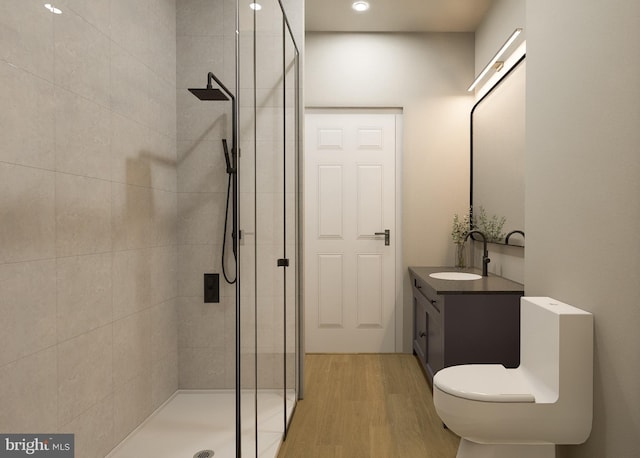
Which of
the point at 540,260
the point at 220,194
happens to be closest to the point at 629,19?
the point at 540,260

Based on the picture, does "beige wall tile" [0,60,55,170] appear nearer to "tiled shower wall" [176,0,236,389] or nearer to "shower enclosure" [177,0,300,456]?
"shower enclosure" [177,0,300,456]

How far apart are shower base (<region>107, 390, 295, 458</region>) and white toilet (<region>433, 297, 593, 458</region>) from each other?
30.0 inches

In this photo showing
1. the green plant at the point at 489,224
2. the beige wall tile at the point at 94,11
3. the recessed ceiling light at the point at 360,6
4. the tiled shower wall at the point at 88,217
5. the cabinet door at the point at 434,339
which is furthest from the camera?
the recessed ceiling light at the point at 360,6

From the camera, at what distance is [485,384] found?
1.56 metres

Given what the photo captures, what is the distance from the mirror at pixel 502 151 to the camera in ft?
8.43

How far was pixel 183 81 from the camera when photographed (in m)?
2.40

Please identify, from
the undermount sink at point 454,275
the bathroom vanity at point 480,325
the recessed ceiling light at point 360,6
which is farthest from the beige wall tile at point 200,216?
the recessed ceiling light at point 360,6

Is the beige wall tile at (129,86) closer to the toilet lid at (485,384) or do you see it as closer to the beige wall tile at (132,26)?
the beige wall tile at (132,26)

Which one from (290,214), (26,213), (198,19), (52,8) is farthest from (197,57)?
(26,213)

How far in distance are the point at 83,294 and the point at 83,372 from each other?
1.08ft

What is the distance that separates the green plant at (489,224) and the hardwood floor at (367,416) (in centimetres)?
118

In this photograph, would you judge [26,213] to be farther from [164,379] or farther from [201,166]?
[164,379]

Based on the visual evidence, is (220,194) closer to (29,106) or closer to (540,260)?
(29,106)

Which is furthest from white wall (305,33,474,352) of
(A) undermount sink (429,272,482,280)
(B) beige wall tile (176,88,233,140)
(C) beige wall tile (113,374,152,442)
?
(C) beige wall tile (113,374,152,442)
